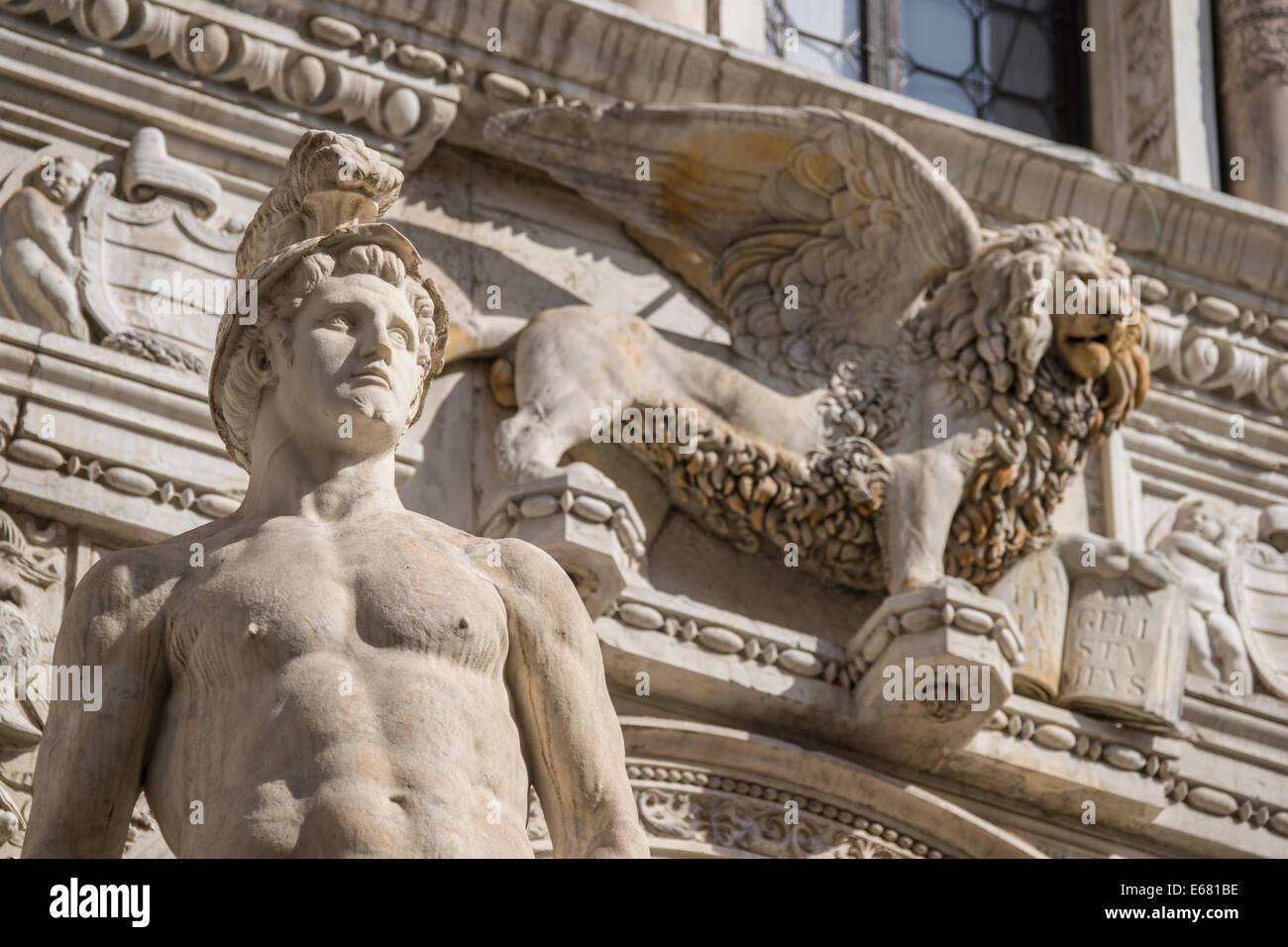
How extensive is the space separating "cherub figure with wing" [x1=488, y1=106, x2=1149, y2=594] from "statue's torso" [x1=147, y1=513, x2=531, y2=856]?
2.73m

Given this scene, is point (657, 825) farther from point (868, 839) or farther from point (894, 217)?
point (894, 217)

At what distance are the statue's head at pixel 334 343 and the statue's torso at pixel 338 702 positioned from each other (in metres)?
0.24

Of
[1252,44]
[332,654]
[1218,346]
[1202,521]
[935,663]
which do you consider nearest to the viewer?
[332,654]

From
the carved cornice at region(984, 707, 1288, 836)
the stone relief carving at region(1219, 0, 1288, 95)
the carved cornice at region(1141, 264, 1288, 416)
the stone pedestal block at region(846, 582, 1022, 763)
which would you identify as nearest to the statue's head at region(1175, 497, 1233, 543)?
the carved cornice at region(1141, 264, 1288, 416)

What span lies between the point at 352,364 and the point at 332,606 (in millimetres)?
602

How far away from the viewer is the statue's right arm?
5.77m

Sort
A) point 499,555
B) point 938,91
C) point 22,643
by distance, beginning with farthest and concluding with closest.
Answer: point 938,91
point 22,643
point 499,555

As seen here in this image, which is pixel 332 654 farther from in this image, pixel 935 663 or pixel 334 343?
pixel 935 663

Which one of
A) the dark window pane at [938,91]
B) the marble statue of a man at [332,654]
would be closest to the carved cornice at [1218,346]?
the dark window pane at [938,91]

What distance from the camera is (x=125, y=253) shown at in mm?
8648

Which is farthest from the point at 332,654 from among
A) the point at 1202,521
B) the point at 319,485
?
the point at 1202,521

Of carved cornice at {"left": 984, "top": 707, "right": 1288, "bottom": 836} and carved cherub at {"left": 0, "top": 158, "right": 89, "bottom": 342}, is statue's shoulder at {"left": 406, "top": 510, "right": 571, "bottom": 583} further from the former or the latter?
carved cornice at {"left": 984, "top": 707, "right": 1288, "bottom": 836}
